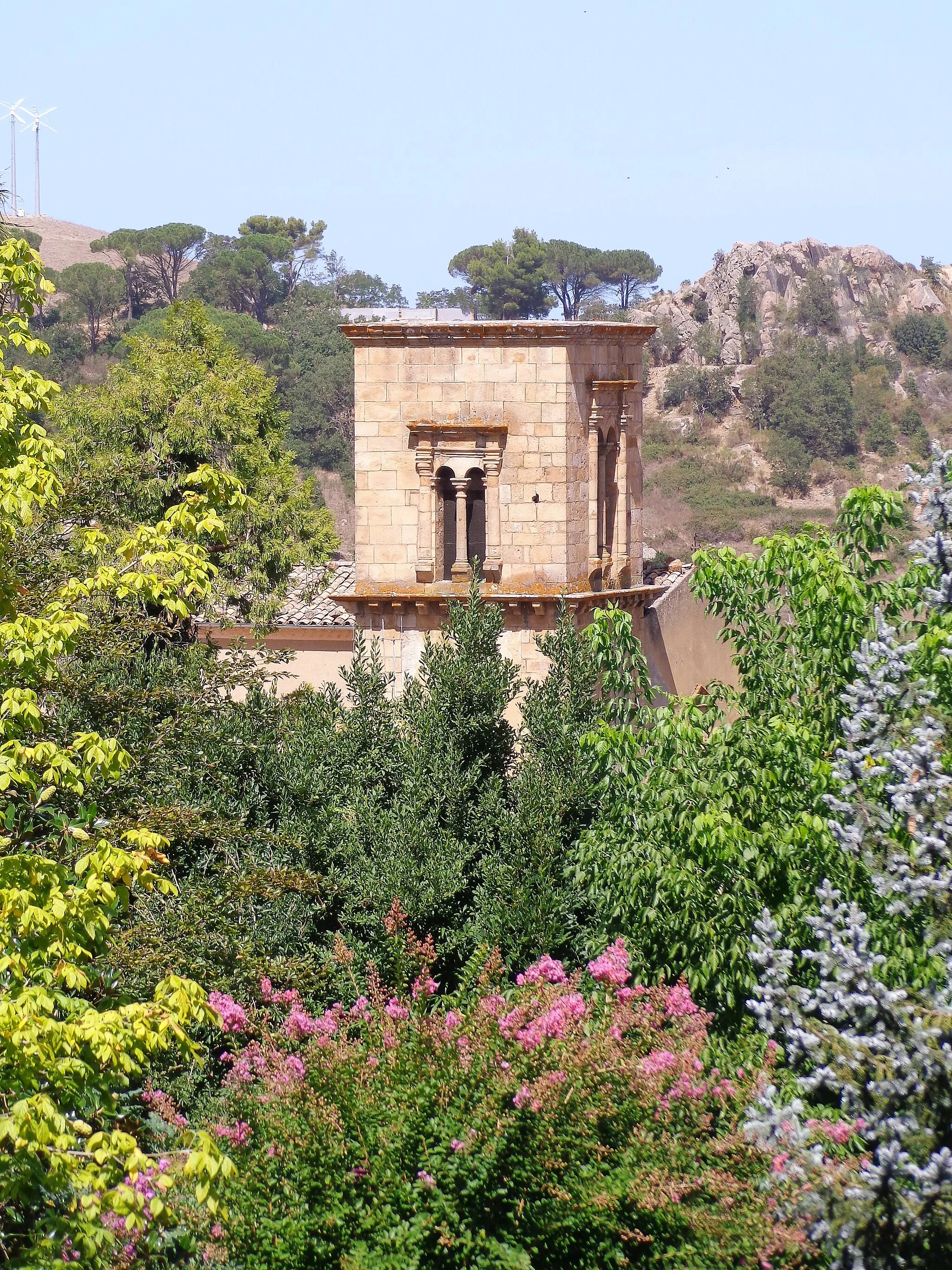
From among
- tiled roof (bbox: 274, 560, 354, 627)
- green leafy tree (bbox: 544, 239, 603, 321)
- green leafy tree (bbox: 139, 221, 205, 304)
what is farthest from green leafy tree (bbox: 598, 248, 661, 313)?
tiled roof (bbox: 274, 560, 354, 627)

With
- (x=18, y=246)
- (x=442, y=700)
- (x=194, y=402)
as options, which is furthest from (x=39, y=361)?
(x=18, y=246)

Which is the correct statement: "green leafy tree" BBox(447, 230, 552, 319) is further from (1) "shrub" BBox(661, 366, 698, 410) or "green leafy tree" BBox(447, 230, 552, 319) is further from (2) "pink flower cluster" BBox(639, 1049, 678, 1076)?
(2) "pink flower cluster" BBox(639, 1049, 678, 1076)

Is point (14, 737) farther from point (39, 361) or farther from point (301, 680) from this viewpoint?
point (39, 361)

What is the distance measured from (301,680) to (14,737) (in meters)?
15.7

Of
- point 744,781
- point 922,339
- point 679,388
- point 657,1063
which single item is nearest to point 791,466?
point 679,388

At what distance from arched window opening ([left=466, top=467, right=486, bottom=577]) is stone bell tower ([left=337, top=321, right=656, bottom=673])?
42 millimetres

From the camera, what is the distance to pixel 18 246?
28.8 ft

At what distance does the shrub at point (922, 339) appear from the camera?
7212 centimetres

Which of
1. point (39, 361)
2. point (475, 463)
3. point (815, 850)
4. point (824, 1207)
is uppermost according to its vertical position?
point (39, 361)

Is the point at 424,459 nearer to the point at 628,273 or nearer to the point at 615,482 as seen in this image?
the point at 615,482

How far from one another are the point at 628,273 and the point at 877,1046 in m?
86.5

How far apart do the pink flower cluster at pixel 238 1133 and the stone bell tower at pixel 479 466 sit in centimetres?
1091

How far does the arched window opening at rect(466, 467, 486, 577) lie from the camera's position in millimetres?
19484

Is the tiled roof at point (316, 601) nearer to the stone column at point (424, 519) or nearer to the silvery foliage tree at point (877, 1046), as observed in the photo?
the stone column at point (424, 519)
